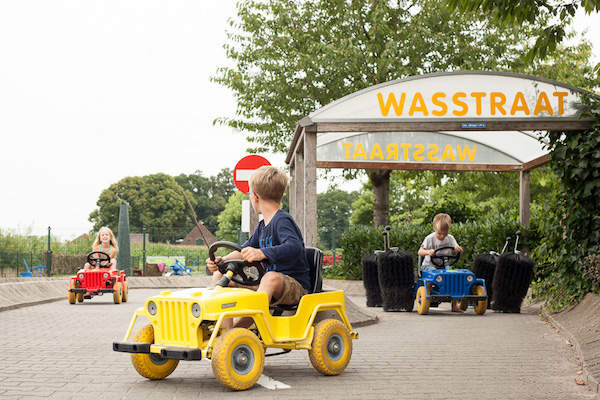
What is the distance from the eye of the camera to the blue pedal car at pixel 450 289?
12773 millimetres

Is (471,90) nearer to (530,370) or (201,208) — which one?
(530,370)

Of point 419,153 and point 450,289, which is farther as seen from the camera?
point 419,153

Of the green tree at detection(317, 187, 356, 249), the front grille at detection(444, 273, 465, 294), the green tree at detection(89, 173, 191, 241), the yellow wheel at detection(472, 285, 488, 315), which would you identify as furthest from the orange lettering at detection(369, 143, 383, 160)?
the green tree at detection(317, 187, 356, 249)

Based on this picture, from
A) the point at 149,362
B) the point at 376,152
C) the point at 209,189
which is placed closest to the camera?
the point at 149,362

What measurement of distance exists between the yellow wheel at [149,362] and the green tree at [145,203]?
8416 centimetres

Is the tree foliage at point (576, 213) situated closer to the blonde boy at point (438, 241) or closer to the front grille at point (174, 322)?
the blonde boy at point (438, 241)

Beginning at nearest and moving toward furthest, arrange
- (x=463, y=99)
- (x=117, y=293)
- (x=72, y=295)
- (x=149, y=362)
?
(x=149, y=362) < (x=463, y=99) < (x=117, y=293) < (x=72, y=295)

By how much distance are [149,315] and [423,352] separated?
314cm

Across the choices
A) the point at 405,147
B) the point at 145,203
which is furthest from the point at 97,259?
the point at 145,203

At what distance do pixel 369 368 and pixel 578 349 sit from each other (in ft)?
7.12

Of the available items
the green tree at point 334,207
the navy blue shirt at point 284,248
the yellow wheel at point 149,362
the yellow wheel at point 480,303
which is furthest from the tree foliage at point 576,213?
the green tree at point 334,207

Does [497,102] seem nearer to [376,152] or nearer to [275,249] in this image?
[376,152]

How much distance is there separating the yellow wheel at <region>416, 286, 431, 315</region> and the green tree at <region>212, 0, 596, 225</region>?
15107mm

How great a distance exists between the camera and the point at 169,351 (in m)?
5.84
